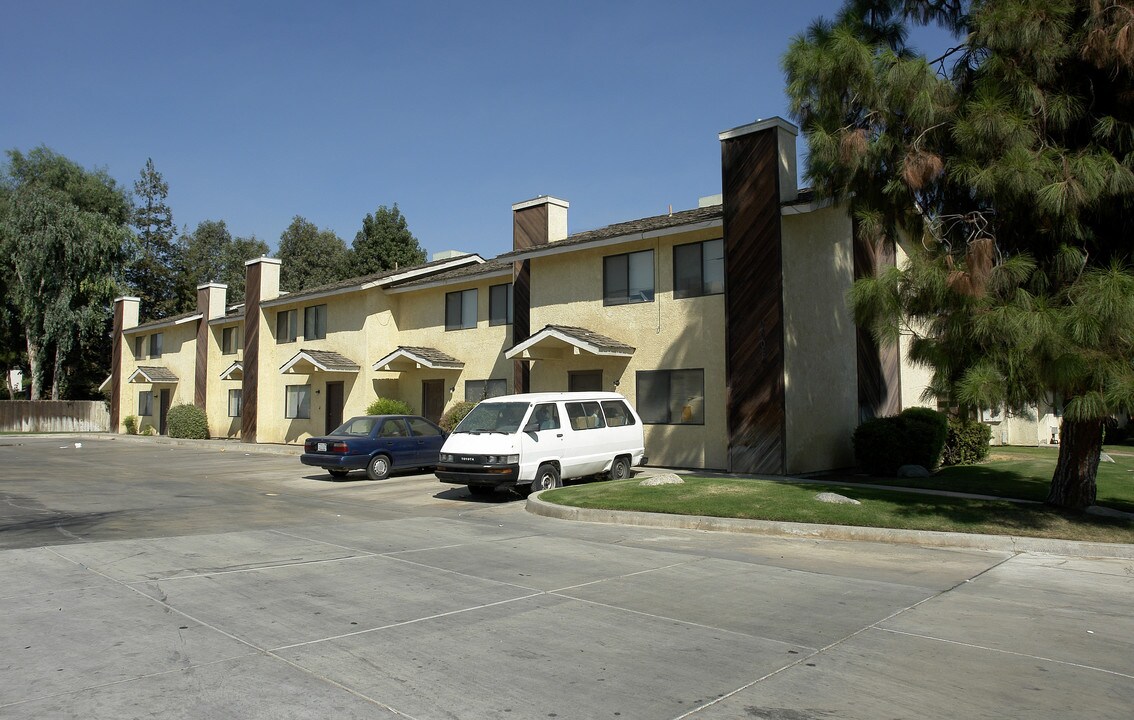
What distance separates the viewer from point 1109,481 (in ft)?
53.3

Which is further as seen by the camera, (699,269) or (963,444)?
(963,444)

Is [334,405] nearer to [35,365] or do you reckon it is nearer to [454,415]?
[454,415]

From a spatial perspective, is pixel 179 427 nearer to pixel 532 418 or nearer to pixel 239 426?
pixel 239 426

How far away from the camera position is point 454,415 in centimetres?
2408

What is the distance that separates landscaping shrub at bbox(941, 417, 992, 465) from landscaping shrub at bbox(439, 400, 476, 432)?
A: 12.9 meters

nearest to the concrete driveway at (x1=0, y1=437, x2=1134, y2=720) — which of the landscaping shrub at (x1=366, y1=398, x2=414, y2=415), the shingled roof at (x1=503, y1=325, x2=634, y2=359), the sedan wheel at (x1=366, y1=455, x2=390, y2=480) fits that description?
the sedan wheel at (x1=366, y1=455, x2=390, y2=480)

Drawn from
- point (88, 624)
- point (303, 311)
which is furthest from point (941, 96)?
point (303, 311)

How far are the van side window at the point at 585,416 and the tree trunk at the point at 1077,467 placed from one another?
8037 millimetres

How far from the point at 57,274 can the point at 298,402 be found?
27.6 m

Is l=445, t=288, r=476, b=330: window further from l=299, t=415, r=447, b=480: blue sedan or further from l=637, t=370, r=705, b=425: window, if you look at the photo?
l=637, t=370, r=705, b=425: window

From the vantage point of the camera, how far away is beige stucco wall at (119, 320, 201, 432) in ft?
132

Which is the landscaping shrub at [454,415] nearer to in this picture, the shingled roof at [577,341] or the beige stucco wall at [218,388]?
the shingled roof at [577,341]

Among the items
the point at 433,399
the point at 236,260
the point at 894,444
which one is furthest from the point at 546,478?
the point at 236,260

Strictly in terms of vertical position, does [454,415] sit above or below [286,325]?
below
